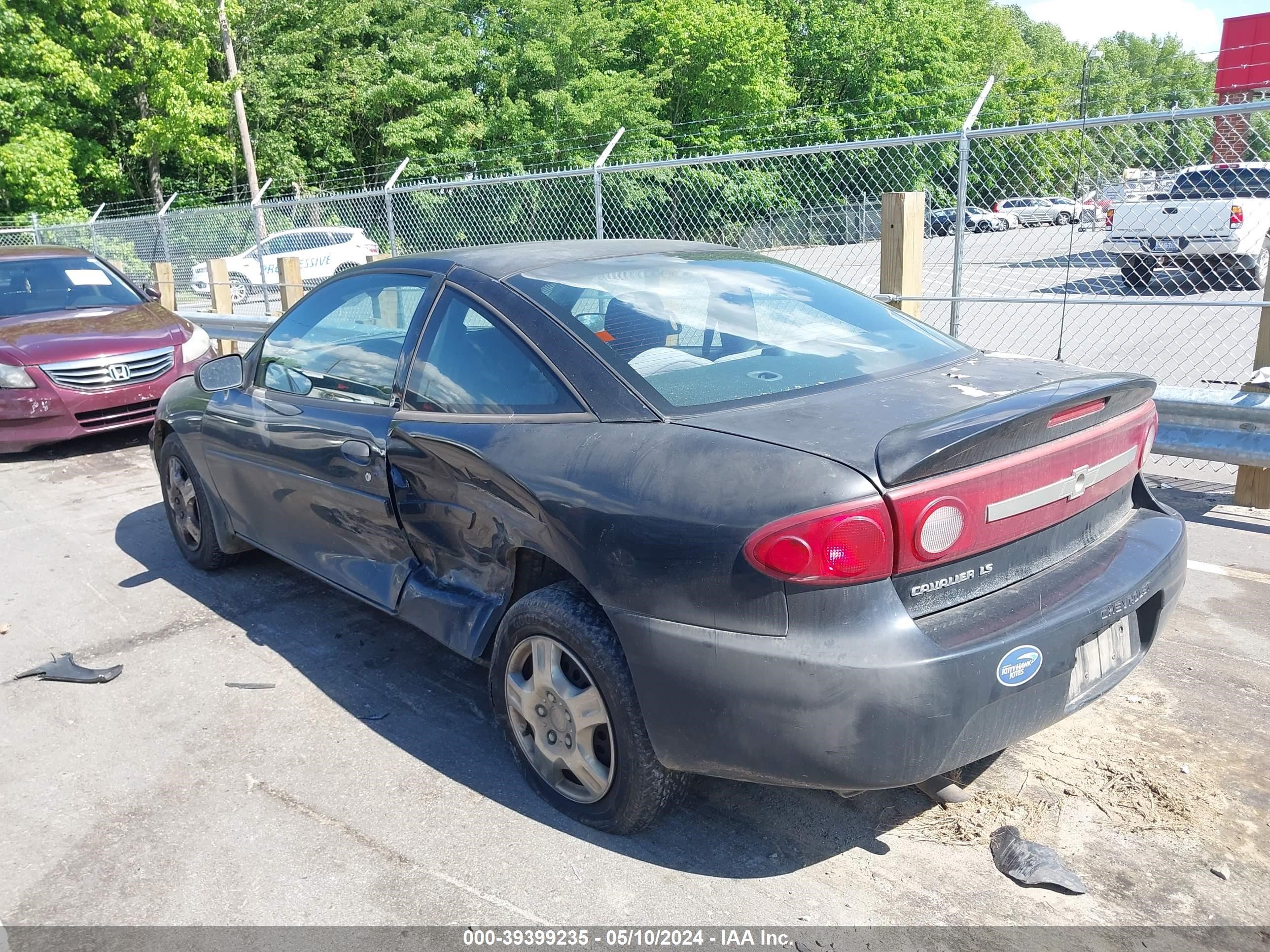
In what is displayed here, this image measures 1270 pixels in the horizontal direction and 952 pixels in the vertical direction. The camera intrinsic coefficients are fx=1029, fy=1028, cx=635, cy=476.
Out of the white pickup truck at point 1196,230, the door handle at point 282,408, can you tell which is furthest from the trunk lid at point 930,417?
the white pickup truck at point 1196,230

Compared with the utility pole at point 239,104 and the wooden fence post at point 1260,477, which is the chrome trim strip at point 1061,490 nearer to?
the wooden fence post at point 1260,477

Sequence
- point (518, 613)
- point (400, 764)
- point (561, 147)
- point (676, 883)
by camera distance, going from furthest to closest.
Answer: point (561, 147) < point (400, 764) < point (518, 613) < point (676, 883)

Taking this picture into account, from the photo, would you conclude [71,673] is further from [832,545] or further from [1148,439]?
[1148,439]

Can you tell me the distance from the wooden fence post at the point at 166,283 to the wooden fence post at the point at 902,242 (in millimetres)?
9543

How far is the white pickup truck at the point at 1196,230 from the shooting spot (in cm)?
784

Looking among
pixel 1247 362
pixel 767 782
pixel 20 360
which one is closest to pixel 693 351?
pixel 767 782

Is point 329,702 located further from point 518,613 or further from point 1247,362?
point 1247,362

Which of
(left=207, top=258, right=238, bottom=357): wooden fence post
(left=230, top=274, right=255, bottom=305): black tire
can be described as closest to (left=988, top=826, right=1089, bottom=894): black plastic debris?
(left=207, top=258, right=238, bottom=357): wooden fence post

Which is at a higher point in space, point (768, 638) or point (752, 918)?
point (768, 638)

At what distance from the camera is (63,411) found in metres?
7.67

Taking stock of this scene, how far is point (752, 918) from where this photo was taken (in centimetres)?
248

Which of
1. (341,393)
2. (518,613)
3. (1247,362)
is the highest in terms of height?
(341,393)

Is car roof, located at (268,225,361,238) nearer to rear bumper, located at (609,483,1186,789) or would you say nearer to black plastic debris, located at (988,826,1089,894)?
rear bumper, located at (609,483,1186,789)

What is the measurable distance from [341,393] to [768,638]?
2108 millimetres
